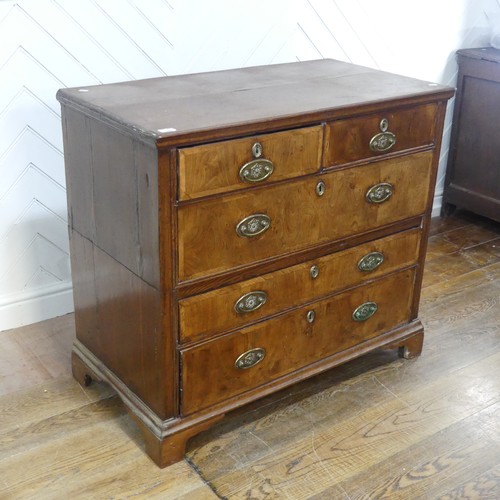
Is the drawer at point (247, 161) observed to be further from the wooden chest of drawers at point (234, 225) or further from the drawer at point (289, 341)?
the drawer at point (289, 341)

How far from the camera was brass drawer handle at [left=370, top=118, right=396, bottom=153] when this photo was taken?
2014 mm

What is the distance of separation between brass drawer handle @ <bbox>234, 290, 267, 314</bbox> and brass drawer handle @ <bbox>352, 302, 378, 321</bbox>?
376mm

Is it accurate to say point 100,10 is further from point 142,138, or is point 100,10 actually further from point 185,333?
point 185,333

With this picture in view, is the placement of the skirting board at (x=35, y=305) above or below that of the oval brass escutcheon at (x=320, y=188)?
below

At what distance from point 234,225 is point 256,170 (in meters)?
0.14

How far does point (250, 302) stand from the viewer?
1.93 meters

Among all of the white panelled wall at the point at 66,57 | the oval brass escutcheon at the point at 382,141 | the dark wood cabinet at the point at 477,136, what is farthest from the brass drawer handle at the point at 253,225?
the dark wood cabinet at the point at 477,136

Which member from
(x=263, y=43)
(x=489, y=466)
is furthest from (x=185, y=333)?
(x=263, y=43)

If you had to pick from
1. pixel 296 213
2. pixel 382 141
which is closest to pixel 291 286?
pixel 296 213

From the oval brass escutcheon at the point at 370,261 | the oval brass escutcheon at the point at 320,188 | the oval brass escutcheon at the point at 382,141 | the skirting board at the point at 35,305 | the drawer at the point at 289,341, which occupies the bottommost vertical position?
the skirting board at the point at 35,305

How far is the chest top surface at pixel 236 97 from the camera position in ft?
5.62

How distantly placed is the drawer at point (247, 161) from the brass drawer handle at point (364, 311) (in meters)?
0.51

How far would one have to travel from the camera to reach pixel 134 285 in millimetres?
1872

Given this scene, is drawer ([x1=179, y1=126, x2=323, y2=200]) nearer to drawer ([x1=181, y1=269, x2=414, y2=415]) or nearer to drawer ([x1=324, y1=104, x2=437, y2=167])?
drawer ([x1=324, y1=104, x2=437, y2=167])
